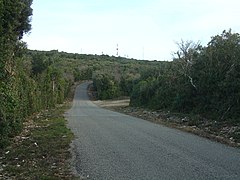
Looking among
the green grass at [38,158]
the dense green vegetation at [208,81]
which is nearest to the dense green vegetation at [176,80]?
the dense green vegetation at [208,81]

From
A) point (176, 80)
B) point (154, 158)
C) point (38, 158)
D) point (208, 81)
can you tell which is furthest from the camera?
point (176, 80)

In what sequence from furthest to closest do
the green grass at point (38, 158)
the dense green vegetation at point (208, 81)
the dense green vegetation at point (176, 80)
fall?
the dense green vegetation at point (208, 81)
the dense green vegetation at point (176, 80)
the green grass at point (38, 158)

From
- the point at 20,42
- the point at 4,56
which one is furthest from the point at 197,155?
the point at 20,42

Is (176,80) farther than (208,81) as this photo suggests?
Yes

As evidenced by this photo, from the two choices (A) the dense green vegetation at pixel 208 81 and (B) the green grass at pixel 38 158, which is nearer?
(B) the green grass at pixel 38 158

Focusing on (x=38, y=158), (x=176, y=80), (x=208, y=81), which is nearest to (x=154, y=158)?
(x=38, y=158)

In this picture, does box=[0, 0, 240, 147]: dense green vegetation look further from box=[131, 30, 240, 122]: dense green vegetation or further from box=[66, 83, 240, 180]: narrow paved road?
box=[66, 83, 240, 180]: narrow paved road

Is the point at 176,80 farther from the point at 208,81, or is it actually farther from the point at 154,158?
the point at 154,158

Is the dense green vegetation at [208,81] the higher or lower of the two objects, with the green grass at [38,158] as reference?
higher

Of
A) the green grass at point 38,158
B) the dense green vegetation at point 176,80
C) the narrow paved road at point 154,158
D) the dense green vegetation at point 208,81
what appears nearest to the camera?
the narrow paved road at point 154,158

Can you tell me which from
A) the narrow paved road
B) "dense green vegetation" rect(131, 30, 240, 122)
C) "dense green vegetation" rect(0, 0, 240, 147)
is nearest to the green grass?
the narrow paved road

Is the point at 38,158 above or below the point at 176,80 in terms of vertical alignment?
below

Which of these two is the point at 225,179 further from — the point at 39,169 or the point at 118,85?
the point at 118,85

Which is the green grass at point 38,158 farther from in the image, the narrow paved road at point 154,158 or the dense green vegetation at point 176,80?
the dense green vegetation at point 176,80
